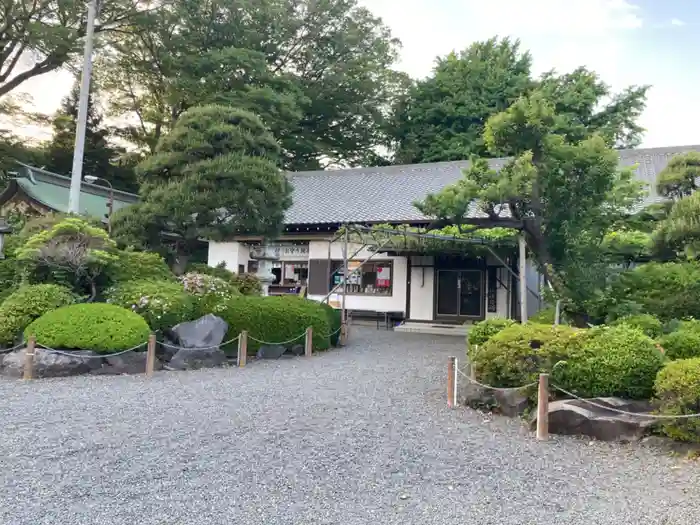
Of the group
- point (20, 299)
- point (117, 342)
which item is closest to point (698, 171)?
point (117, 342)

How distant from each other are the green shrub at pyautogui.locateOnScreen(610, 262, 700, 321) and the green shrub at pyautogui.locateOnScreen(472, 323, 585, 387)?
2.63 m

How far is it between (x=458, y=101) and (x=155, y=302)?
2097 centimetres

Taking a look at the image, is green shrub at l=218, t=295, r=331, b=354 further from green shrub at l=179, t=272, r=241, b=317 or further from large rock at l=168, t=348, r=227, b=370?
large rock at l=168, t=348, r=227, b=370

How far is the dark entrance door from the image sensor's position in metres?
16.4

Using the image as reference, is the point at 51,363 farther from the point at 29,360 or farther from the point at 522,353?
the point at 522,353

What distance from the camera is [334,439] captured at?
5.30m

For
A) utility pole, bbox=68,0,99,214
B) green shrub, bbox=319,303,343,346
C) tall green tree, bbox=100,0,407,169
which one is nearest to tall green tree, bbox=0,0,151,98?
tall green tree, bbox=100,0,407,169

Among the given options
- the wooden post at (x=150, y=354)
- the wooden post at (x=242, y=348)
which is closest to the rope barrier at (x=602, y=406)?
the wooden post at (x=242, y=348)

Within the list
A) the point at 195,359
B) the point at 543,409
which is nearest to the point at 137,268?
the point at 195,359

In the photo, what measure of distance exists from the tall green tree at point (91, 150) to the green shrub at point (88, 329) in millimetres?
21214

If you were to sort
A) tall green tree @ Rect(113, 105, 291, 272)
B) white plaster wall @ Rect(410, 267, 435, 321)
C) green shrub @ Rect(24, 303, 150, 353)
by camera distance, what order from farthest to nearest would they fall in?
1. white plaster wall @ Rect(410, 267, 435, 321)
2. tall green tree @ Rect(113, 105, 291, 272)
3. green shrub @ Rect(24, 303, 150, 353)

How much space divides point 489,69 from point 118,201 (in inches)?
726

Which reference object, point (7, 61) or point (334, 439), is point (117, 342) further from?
point (7, 61)

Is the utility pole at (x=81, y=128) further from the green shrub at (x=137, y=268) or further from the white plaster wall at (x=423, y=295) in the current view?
the white plaster wall at (x=423, y=295)
